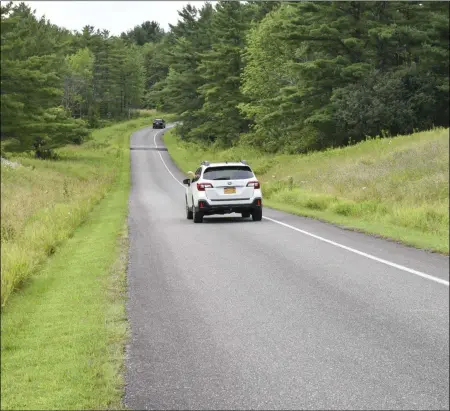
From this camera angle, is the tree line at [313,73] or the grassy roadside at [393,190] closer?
the grassy roadside at [393,190]

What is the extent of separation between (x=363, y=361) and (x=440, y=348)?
0.71 m

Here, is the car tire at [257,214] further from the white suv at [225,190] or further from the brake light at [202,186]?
the brake light at [202,186]

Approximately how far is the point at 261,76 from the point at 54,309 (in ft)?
149

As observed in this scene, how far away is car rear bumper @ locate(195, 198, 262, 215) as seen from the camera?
16328mm

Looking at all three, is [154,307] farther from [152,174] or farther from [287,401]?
[152,174]

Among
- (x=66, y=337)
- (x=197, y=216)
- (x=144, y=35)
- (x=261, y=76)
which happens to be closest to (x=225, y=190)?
(x=197, y=216)

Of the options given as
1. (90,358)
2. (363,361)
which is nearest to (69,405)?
(90,358)

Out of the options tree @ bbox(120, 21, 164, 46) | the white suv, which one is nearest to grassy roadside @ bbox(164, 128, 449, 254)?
the white suv

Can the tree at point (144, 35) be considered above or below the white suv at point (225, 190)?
above

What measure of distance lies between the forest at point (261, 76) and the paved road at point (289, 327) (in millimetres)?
2386

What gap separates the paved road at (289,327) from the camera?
4398 mm

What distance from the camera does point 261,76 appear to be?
1987 inches

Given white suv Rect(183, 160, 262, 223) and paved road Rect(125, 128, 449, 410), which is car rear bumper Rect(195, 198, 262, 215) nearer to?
white suv Rect(183, 160, 262, 223)

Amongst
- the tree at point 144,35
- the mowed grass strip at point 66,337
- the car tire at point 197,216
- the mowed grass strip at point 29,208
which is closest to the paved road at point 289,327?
the mowed grass strip at point 66,337
